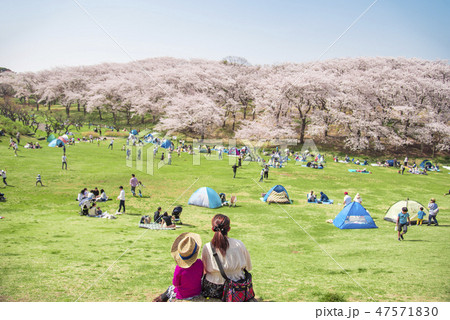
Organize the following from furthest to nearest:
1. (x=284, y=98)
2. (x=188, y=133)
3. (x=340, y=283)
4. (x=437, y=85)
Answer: (x=188, y=133) < (x=284, y=98) < (x=437, y=85) < (x=340, y=283)

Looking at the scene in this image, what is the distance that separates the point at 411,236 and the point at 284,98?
3955 cm

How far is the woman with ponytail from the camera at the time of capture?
5074 mm

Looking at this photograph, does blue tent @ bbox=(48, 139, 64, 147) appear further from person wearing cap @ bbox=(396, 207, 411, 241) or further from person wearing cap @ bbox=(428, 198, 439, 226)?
person wearing cap @ bbox=(428, 198, 439, 226)

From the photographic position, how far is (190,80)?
63.3 m

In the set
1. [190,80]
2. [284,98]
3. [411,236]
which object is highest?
[190,80]

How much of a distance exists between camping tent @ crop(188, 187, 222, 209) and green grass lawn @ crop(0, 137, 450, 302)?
2.09 ft

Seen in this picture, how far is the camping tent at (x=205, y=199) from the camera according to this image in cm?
1880

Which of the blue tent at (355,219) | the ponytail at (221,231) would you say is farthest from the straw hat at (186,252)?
the blue tent at (355,219)

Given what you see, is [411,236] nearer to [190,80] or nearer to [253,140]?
[253,140]

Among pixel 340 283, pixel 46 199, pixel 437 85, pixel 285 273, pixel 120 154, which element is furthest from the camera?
pixel 437 85

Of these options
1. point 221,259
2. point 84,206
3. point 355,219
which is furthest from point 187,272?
point 84,206

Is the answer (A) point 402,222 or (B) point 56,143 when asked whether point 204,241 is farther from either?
(B) point 56,143

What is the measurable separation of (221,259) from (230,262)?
0.53 feet

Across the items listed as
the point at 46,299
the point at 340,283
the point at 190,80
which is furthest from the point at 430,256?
the point at 190,80
